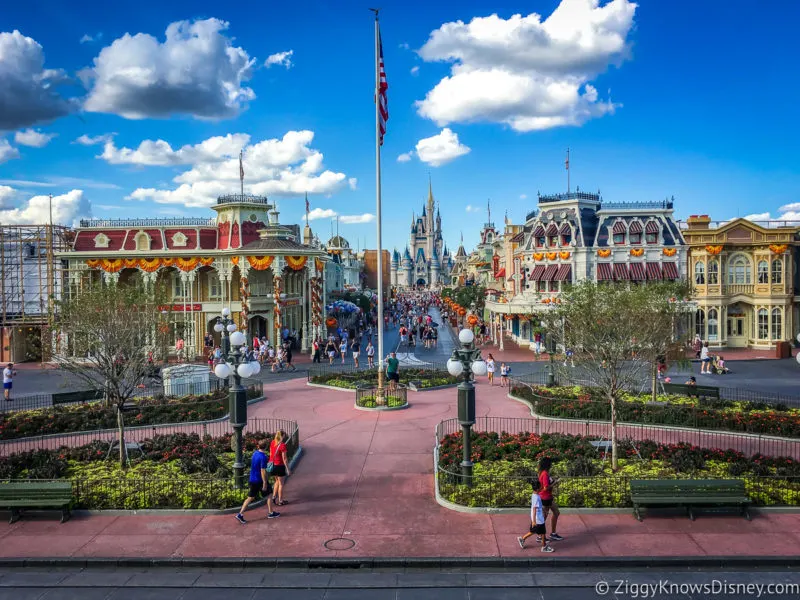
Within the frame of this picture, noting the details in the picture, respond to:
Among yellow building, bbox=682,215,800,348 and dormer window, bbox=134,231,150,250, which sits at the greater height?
dormer window, bbox=134,231,150,250

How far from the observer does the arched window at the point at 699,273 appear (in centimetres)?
4391

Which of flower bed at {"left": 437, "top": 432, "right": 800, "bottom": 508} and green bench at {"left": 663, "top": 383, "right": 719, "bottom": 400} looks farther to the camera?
green bench at {"left": 663, "top": 383, "right": 719, "bottom": 400}

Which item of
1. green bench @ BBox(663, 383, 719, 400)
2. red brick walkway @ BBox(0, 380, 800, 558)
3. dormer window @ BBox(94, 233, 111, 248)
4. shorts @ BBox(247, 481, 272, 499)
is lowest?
red brick walkway @ BBox(0, 380, 800, 558)

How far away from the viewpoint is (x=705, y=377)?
105 ft

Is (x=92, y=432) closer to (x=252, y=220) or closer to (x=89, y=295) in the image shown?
(x=89, y=295)

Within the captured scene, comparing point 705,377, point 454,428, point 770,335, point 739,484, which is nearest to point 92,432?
point 454,428

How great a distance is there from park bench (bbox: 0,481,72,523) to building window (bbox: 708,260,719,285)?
4148cm

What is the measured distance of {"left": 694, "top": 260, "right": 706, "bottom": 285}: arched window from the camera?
4391cm

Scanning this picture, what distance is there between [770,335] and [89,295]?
1628 inches

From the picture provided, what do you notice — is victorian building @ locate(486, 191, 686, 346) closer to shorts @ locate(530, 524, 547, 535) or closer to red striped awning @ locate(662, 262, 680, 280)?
red striped awning @ locate(662, 262, 680, 280)

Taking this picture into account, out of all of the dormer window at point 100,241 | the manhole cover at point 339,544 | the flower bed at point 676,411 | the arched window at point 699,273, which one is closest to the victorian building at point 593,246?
the arched window at point 699,273

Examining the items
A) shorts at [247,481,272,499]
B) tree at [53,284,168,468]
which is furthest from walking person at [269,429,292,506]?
tree at [53,284,168,468]

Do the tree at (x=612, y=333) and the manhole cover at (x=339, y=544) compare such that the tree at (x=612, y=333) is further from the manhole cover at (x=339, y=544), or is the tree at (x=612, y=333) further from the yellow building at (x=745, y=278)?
the yellow building at (x=745, y=278)

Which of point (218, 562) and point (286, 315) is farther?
point (286, 315)
